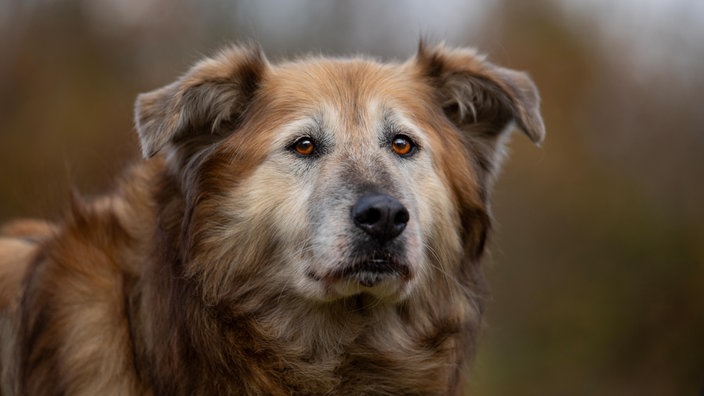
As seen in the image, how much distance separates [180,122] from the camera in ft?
14.5

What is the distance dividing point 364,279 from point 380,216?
12.4 inches

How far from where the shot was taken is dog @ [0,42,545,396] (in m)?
4.24

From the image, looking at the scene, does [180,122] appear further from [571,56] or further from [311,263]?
[571,56]

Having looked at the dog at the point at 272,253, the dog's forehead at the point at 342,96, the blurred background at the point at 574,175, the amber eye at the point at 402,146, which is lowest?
the blurred background at the point at 574,175

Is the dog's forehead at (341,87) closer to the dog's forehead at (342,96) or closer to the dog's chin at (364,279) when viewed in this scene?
the dog's forehead at (342,96)

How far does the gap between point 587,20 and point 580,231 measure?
11.0ft

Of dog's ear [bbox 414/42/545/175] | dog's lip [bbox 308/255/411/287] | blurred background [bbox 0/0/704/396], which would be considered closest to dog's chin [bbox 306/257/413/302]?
dog's lip [bbox 308/255/411/287]

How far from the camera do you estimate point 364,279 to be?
4.10 m

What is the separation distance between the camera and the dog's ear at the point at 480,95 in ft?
15.8

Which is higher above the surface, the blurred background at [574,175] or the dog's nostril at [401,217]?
the dog's nostril at [401,217]

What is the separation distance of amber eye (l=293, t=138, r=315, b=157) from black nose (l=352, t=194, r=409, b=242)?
51 cm

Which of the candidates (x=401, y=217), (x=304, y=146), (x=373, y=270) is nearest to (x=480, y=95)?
(x=304, y=146)

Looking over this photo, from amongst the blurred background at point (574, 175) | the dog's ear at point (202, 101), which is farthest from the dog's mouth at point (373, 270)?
the blurred background at point (574, 175)

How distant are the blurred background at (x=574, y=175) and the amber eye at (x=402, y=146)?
717 cm
